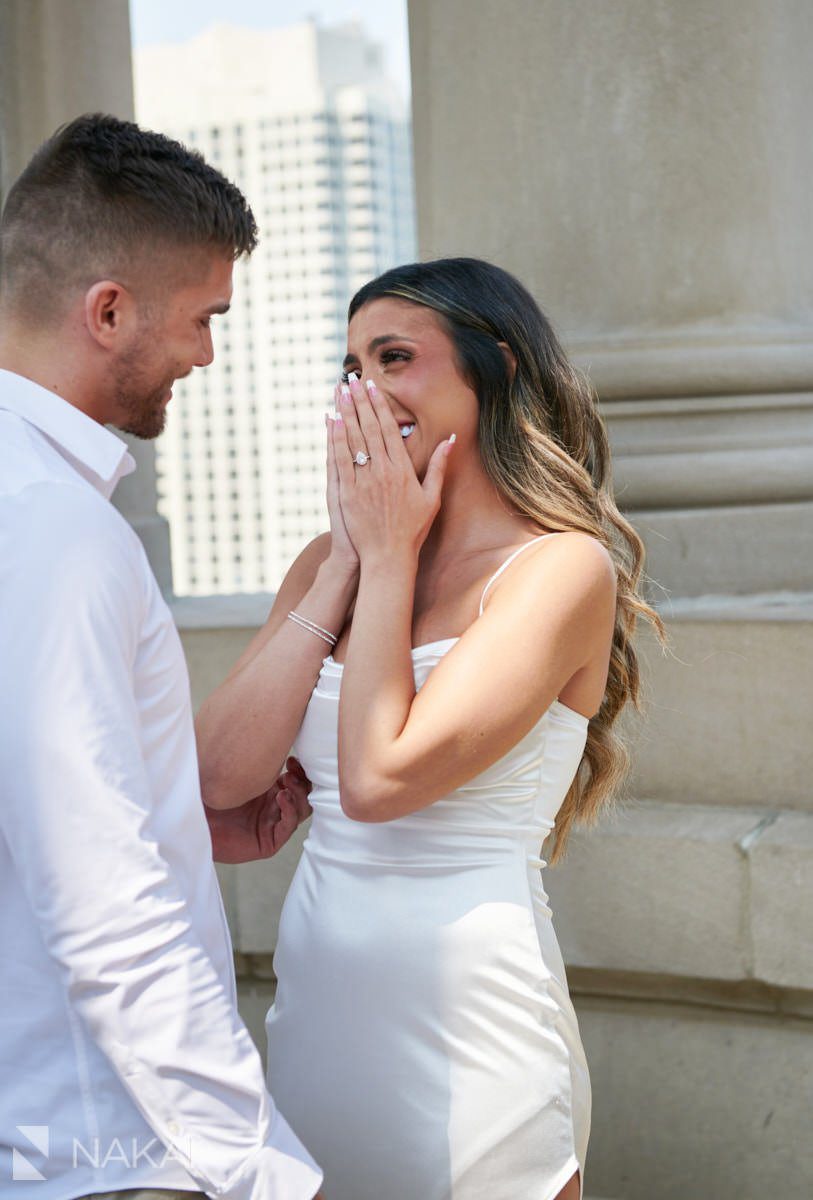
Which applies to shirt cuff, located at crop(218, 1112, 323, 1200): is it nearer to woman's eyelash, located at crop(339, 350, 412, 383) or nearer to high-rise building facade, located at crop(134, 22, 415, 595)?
woman's eyelash, located at crop(339, 350, 412, 383)

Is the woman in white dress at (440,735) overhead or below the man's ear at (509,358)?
below

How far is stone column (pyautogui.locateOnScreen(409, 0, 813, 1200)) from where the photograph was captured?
296 centimetres

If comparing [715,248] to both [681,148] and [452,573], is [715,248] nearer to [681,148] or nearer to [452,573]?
[681,148]

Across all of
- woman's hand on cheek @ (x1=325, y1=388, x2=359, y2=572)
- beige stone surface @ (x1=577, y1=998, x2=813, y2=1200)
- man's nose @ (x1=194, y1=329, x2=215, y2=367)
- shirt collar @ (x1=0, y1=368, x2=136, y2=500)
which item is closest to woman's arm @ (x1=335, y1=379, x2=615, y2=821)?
woman's hand on cheek @ (x1=325, y1=388, x2=359, y2=572)

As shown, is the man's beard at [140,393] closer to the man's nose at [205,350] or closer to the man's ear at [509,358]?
the man's nose at [205,350]

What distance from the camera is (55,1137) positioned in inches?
57.4

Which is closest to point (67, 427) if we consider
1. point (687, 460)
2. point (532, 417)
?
point (532, 417)

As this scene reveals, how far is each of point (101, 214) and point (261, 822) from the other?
3.81 ft

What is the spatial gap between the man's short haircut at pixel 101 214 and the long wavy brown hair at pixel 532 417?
64 centimetres

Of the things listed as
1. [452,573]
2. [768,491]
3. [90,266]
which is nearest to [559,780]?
[452,573]

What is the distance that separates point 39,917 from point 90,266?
2.60ft

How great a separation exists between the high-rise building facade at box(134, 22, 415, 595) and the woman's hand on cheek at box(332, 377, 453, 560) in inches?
3302

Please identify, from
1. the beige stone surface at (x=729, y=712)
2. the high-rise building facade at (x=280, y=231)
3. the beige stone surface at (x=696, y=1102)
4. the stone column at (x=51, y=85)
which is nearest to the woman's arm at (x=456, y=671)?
the beige stone surface at (x=729, y=712)

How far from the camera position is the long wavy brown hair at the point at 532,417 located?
236cm
